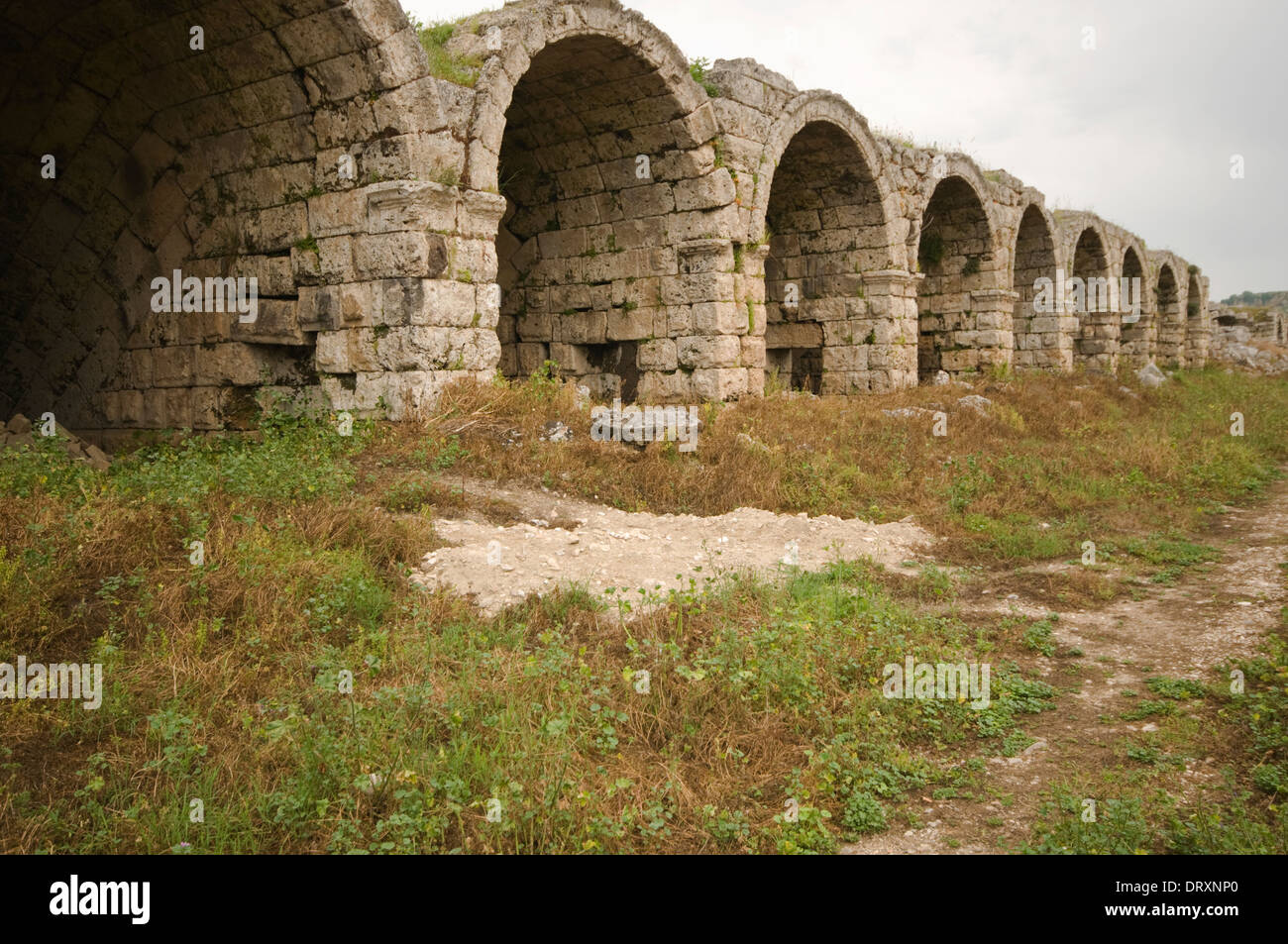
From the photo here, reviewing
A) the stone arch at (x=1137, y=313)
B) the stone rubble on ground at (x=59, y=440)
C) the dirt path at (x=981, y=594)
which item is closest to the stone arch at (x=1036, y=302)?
the stone arch at (x=1137, y=313)

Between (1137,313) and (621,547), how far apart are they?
24.5 metres

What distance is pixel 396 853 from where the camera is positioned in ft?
9.36

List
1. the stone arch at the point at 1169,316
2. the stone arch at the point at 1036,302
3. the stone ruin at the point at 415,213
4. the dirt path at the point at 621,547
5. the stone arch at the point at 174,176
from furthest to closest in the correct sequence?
the stone arch at the point at 1169,316 → the stone arch at the point at 1036,302 → the stone ruin at the point at 415,213 → the stone arch at the point at 174,176 → the dirt path at the point at 621,547

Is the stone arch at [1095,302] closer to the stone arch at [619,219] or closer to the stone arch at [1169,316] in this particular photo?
the stone arch at [1169,316]

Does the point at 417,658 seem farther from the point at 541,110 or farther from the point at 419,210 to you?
the point at 541,110

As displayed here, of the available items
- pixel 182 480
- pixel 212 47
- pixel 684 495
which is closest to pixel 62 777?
pixel 182 480

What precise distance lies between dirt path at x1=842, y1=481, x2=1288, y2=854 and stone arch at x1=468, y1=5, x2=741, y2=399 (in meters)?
5.66

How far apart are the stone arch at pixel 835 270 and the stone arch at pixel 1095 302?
10124mm

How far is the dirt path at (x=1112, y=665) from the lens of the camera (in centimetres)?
324

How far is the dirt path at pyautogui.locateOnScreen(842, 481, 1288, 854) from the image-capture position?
10.6 feet

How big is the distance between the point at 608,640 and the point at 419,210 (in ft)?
15.2

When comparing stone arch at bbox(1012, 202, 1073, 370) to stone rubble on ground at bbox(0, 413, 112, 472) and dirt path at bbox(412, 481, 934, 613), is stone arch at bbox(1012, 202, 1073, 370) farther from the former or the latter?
stone rubble on ground at bbox(0, 413, 112, 472)

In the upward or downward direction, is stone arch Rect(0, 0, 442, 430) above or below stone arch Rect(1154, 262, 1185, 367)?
below

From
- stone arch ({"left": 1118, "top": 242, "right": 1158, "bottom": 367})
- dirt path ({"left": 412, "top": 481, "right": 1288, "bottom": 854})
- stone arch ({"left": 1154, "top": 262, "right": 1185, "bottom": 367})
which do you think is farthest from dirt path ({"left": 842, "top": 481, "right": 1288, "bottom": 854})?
stone arch ({"left": 1154, "top": 262, "right": 1185, "bottom": 367})
